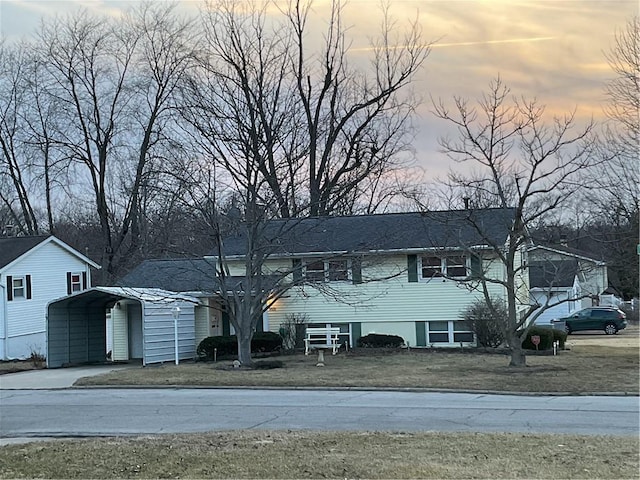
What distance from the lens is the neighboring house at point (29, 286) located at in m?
38.7

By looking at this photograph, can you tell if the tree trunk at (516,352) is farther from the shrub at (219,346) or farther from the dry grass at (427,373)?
the shrub at (219,346)

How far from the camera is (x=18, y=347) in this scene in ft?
129

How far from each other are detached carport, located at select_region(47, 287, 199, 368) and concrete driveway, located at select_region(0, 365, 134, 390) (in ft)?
5.28

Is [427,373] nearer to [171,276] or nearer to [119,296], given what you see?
[119,296]

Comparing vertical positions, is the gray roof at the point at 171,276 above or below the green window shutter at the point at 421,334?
above

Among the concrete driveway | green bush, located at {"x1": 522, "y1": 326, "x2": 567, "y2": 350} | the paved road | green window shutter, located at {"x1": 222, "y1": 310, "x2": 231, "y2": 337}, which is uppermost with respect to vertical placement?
green window shutter, located at {"x1": 222, "y1": 310, "x2": 231, "y2": 337}

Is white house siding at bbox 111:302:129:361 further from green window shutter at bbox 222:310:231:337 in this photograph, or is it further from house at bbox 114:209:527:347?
green window shutter at bbox 222:310:231:337

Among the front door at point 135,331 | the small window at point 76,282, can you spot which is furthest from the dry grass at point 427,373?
the small window at point 76,282

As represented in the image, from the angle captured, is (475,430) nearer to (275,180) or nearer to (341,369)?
(341,369)

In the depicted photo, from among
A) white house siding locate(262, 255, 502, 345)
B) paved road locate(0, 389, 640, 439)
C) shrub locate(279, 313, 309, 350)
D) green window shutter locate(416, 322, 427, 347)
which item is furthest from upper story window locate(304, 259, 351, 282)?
paved road locate(0, 389, 640, 439)

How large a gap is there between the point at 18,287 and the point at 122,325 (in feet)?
22.3

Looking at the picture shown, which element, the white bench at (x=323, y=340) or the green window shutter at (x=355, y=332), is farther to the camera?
the green window shutter at (x=355, y=332)

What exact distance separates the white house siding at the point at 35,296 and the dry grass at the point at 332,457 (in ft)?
95.9

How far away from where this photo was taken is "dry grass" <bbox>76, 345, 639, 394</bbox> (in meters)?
20.8
